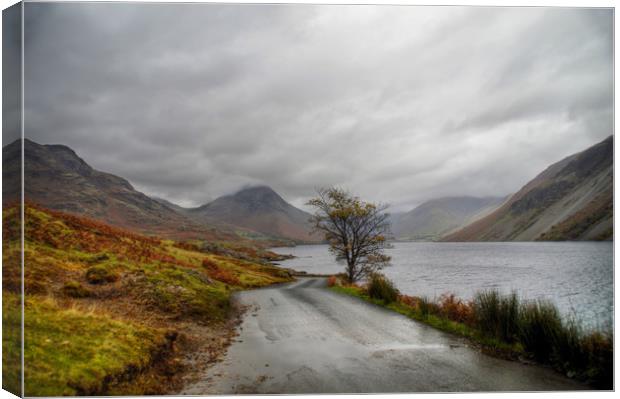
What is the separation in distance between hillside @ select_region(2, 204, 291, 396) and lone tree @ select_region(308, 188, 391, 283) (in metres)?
6.97

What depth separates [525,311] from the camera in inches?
311

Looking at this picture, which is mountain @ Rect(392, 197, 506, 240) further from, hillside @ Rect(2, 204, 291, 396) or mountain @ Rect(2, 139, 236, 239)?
mountain @ Rect(2, 139, 236, 239)

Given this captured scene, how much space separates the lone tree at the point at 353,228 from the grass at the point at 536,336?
8.06 meters

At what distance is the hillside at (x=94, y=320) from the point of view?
620 centimetres

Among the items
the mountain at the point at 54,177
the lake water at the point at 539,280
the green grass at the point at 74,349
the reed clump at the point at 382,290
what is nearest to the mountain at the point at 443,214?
the lake water at the point at 539,280

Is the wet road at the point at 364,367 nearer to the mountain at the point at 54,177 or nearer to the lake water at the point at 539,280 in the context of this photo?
the mountain at the point at 54,177

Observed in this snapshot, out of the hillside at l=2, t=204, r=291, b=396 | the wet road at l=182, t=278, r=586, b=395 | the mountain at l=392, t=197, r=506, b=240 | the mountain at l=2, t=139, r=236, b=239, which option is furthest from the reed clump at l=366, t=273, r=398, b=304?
the mountain at l=2, t=139, r=236, b=239

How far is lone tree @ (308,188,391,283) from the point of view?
57.7 feet

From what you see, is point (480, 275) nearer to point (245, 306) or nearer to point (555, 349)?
point (245, 306)

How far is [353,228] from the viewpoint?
814 inches

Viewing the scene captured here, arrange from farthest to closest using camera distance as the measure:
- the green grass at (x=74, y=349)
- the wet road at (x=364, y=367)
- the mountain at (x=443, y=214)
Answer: the mountain at (x=443, y=214), the wet road at (x=364, y=367), the green grass at (x=74, y=349)

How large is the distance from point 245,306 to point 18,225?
979 centimetres

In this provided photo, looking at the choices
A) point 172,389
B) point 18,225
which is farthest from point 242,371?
point 18,225

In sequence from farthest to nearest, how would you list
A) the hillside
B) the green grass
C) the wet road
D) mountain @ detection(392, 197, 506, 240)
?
mountain @ detection(392, 197, 506, 240)
the wet road
the hillside
the green grass
